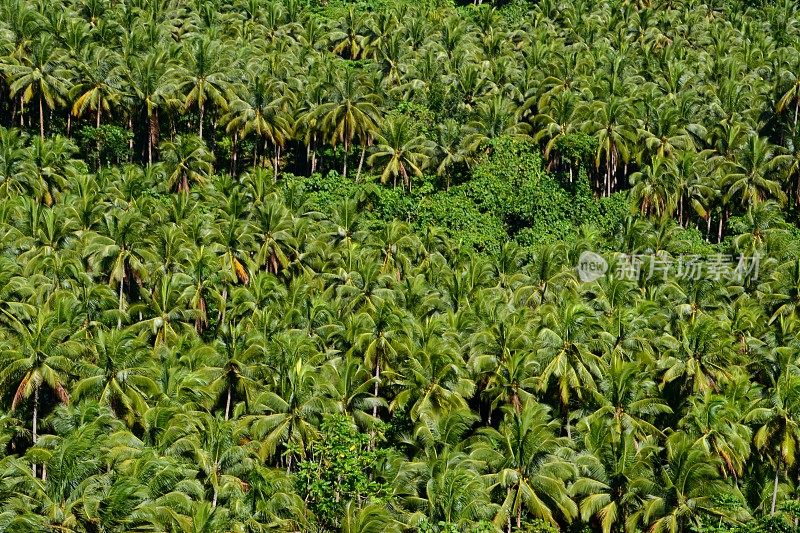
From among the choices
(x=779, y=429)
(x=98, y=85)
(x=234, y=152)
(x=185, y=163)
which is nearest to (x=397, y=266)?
(x=185, y=163)

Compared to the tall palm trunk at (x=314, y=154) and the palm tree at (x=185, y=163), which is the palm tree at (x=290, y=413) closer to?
the palm tree at (x=185, y=163)

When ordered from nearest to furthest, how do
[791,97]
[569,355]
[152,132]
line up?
[569,355]
[152,132]
[791,97]

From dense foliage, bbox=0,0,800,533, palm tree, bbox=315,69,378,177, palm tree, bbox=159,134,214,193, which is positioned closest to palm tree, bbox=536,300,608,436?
dense foliage, bbox=0,0,800,533

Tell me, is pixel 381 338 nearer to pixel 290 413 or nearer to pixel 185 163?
pixel 290 413

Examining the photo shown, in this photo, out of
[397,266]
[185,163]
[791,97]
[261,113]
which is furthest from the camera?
[791,97]

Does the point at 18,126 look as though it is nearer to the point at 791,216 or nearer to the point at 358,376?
the point at 358,376

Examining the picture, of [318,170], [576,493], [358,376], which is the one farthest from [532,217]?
[576,493]
